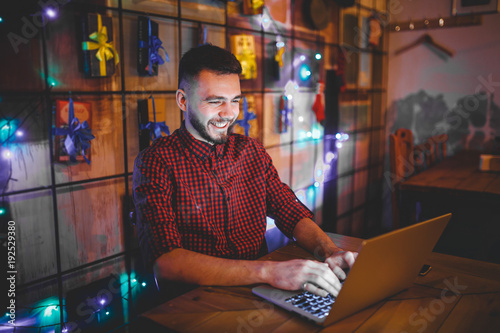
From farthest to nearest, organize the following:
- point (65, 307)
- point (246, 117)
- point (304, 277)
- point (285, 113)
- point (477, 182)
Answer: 1. point (285, 113)
2. point (246, 117)
3. point (477, 182)
4. point (65, 307)
5. point (304, 277)

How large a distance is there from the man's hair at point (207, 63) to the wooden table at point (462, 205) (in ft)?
4.91

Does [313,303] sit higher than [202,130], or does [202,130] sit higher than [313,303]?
[202,130]

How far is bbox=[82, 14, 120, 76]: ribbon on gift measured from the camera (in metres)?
1.71

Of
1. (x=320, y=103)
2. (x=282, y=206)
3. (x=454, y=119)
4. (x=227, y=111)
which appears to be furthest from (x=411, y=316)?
(x=454, y=119)

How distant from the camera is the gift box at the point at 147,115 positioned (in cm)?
201

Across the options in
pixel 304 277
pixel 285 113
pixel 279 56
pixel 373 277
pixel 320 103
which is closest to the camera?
pixel 373 277

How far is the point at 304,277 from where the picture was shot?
41.3 inches

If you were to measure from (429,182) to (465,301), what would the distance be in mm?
1609

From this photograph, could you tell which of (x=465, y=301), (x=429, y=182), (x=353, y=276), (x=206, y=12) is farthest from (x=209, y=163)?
(x=429, y=182)

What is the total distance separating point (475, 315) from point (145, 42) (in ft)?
5.75

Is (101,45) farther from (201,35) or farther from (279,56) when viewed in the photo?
(279,56)

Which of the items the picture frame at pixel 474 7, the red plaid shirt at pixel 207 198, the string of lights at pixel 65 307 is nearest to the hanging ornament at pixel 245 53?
the red plaid shirt at pixel 207 198

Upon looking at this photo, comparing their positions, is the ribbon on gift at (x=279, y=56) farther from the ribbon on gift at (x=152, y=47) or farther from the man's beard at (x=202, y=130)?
the man's beard at (x=202, y=130)

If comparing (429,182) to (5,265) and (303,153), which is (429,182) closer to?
(303,153)
